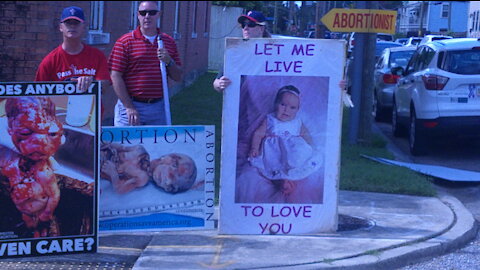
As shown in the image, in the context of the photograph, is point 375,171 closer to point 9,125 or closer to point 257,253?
point 257,253

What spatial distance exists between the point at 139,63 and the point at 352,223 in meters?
2.35

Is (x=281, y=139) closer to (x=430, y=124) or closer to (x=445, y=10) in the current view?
(x=430, y=124)

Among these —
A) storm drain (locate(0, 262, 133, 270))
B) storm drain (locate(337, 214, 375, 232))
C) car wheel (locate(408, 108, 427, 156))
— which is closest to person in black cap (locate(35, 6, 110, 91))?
storm drain (locate(0, 262, 133, 270))

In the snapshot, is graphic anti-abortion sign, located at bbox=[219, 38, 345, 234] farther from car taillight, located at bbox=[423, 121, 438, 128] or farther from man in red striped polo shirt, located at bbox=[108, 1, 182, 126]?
car taillight, located at bbox=[423, 121, 438, 128]

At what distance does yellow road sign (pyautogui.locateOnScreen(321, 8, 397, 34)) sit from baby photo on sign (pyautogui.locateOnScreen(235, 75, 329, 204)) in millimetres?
3974

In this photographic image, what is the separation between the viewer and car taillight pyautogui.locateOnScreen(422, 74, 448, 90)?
10.2 m

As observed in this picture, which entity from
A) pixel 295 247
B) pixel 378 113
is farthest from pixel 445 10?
pixel 295 247

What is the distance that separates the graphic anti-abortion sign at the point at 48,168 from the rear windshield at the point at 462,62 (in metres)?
5.93

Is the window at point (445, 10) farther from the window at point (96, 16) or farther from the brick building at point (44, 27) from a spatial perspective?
the window at point (96, 16)

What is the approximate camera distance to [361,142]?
11.0 meters

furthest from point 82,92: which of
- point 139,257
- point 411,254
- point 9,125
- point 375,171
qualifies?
point 375,171

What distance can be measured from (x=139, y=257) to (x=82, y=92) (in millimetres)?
1313

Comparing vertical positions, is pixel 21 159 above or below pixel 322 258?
above

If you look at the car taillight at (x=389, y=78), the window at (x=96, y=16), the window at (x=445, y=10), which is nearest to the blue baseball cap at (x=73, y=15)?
the window at (x=96, y=16)
